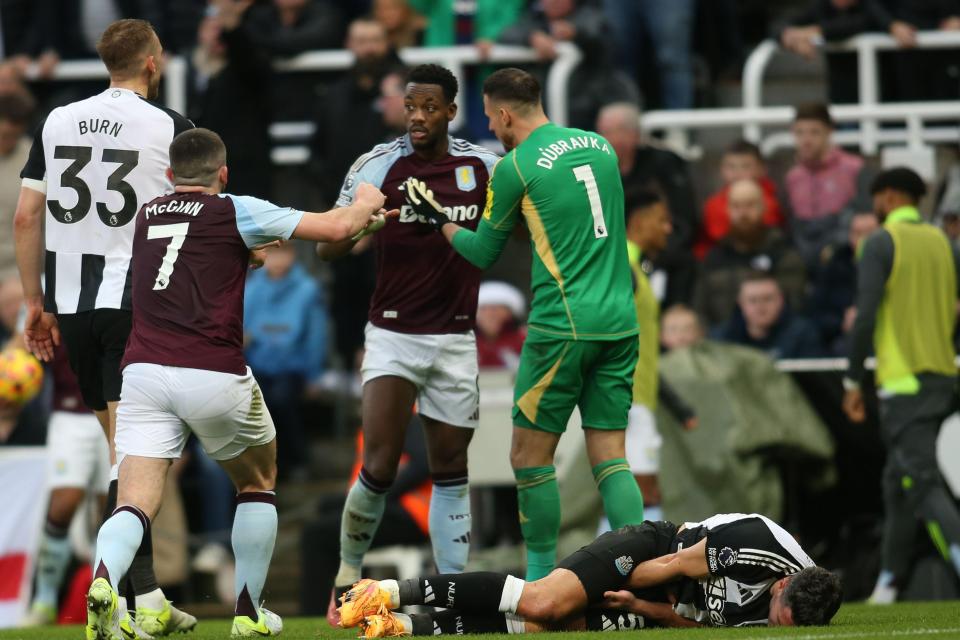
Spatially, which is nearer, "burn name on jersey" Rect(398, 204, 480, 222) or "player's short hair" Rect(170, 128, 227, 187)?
"player's short hair" Rect(170, 128, 227, 187)

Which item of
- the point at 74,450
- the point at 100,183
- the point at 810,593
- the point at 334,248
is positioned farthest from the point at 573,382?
the point at 74,450

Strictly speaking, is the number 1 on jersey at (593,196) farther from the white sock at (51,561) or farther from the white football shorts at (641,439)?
the white sock at (51,561)

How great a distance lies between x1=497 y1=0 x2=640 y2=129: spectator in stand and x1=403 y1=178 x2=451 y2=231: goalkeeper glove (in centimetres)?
605

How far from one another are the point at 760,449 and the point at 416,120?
5.43 metres

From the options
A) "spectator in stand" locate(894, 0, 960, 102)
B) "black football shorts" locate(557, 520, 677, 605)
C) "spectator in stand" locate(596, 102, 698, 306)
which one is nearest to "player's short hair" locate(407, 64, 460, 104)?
"black football shorts" locate(557, 520, 677, 605)

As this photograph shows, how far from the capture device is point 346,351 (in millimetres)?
15266

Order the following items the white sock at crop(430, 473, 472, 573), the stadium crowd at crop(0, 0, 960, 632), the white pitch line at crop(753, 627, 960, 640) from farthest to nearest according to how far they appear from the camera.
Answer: the stadium crowd at crop(0, 0, 960, 632) < the white sock at crop(430, 473, 472, 573) < the white pitch line at crop(753, 627, 960, 640)

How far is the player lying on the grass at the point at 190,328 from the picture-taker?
7934mm

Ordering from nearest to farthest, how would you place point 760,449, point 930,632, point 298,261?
1. point 930,632
2. point 760,449
3. point 298,261

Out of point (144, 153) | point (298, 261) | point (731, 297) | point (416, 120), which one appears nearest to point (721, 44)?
point (731, 297)

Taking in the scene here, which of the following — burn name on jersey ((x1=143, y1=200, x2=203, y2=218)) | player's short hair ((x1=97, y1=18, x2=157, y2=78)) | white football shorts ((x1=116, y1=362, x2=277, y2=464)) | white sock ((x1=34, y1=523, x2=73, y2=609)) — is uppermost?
player's short hair ((x1=97, y1=18, x2=157, y2=78))

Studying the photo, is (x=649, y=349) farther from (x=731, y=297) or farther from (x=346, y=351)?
(x=346, y=351)

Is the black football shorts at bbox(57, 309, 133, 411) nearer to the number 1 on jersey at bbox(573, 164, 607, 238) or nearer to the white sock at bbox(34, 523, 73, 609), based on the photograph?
the number 1 on jersey at bbox(573, 164, 607, 238)

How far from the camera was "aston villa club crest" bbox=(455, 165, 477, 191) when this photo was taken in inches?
378
